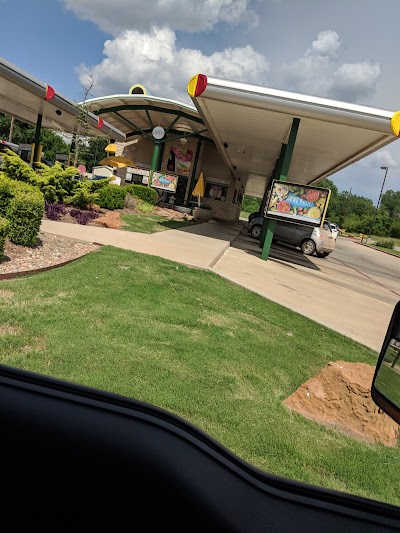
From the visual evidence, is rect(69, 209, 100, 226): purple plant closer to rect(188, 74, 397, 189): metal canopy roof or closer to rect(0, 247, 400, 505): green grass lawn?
rect(188, 74, 397, 189): metal canopy roof

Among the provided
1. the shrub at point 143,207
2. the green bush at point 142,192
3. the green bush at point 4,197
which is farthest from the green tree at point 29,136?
the green bush at point 4,197

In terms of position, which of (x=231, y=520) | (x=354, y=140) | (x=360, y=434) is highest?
(x=354, y=140)

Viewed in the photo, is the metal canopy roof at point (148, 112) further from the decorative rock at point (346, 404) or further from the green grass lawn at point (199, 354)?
the decorative rock at point (346, 404)

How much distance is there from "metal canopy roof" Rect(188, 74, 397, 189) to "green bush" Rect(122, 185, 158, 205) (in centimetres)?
471

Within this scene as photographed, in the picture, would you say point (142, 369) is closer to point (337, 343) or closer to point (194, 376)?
point (194, 376)

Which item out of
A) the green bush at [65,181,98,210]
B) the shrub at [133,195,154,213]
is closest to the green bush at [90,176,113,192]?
the green bush at [65,181,98,210]

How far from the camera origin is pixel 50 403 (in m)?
0.95

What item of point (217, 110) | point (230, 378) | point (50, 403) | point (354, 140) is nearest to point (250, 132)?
point (217, 110)

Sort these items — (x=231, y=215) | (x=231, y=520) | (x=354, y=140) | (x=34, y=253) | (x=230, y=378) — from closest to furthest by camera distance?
(x=231, y=520)
(x=230, y=378)
(x=34, y=253)
(x=354, y=140)
(x=231, y=215)

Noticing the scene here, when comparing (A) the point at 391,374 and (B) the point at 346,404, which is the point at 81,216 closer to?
(B) the point at 346,404

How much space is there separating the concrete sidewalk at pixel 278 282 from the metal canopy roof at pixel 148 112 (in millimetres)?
14732

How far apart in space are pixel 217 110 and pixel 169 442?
42.3ft

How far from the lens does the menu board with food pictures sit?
11992 millimetres

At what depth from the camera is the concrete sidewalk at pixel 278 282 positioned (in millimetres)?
7336
